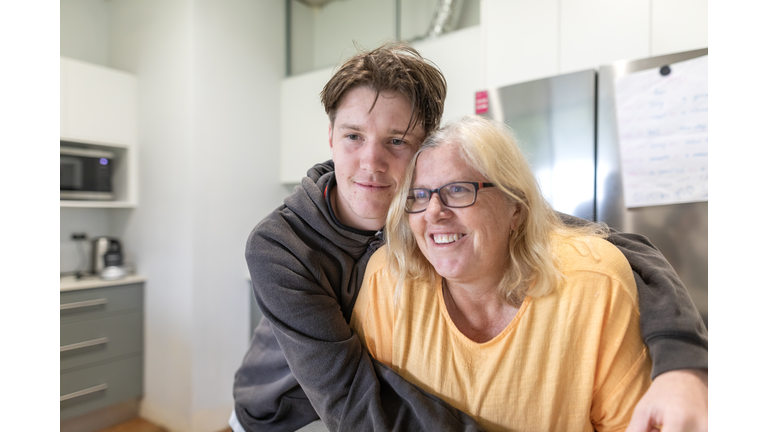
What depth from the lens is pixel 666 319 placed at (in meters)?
0.57

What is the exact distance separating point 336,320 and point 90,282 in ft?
6.23

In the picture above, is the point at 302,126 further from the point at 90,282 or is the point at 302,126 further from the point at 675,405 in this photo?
the point at 675,405

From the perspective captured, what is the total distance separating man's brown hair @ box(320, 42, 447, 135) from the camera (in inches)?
28.4

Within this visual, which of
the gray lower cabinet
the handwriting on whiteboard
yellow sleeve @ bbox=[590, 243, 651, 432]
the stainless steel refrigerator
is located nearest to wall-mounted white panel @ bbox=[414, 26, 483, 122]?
the stainless steel refrigerator

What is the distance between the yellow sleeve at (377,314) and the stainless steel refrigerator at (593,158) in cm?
62

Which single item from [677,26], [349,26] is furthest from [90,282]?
[677,26]

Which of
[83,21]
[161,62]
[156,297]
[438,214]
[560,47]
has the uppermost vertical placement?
[83,21]

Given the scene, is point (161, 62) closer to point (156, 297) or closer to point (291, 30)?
point (291, 30)

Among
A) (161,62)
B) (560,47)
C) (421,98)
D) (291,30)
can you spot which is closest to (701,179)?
(560,47)

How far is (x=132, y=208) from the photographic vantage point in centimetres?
238

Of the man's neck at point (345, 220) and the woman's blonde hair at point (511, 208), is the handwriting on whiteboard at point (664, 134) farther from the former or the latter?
the man's neck at point (345, 220)

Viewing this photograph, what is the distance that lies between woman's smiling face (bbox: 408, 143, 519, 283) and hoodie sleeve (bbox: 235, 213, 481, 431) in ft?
0.65

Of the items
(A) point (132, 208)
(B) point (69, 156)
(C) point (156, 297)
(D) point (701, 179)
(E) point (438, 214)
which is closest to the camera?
(E) point (438, 214)

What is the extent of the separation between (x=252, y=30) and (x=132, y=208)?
1.16 m
